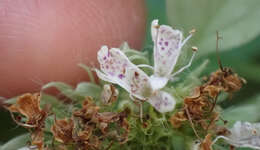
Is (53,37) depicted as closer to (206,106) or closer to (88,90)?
(88,90)

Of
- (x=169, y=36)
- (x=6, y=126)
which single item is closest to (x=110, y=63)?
(x=169, y=36)

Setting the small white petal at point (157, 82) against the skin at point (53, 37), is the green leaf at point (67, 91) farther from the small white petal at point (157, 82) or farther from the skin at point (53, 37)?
the small white petal at point (157, 82)

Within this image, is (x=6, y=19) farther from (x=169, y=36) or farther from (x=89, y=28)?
(x=169, y=36)

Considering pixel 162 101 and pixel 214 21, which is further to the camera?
pixel 214 21

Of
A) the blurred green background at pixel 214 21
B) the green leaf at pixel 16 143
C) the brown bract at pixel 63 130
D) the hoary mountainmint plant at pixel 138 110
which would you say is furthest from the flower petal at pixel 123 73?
the blurred green background at pixel 214 21

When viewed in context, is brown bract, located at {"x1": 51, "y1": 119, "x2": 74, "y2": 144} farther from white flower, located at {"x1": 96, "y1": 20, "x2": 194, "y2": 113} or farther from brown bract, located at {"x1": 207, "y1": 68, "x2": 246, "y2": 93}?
brown bract, located at {"x1": 207, "y1": 68, "x2": 246, "y2": 93}

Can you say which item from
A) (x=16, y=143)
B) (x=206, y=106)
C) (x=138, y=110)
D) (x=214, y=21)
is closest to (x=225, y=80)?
(x=206, y=106)
